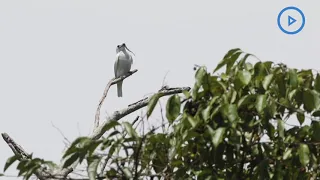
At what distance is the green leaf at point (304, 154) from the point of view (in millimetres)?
2916

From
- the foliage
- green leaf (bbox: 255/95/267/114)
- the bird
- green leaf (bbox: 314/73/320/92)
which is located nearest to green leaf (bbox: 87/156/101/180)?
the foliage

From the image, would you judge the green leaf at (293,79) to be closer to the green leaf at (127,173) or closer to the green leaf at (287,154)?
the green leaf at (287,154)

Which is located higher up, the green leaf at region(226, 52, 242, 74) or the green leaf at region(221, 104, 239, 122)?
the green leaf at region(226, 52, 242, 74)

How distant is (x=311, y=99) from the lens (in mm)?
2967

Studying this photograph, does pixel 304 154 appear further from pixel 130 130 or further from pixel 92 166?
pixel 92 166

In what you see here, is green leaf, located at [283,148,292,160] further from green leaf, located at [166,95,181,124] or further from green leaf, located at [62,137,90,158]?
green leaf, located at [62,137,90,158]

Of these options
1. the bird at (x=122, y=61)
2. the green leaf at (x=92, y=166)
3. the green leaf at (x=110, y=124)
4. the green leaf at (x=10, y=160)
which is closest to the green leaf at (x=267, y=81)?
the green leaf at (x=110, y=124)

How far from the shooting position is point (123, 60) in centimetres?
1100

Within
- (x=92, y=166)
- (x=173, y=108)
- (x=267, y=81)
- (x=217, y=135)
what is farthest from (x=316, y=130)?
(x=92, y=166)

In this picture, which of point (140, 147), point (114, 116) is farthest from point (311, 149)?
point (114, 116)

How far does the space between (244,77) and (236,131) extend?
0.22m

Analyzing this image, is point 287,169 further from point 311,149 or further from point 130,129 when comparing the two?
point 130,129

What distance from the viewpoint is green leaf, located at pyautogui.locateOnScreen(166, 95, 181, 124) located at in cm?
306

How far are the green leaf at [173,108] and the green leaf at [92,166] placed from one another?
37 cm
